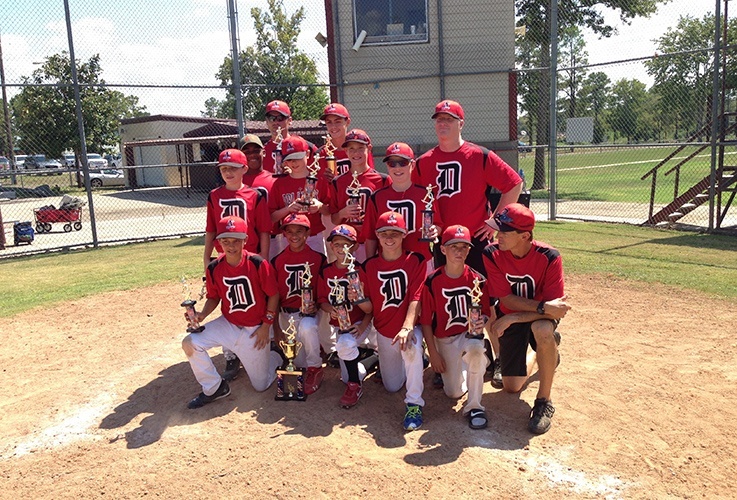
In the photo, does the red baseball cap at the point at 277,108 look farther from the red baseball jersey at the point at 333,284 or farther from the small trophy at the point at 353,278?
the small trophy at the point at 353,278

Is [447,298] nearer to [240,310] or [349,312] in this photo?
[349,312]

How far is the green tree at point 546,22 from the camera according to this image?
1936 cm

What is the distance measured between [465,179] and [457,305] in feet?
3.45

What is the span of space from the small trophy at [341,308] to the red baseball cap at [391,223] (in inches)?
20.6

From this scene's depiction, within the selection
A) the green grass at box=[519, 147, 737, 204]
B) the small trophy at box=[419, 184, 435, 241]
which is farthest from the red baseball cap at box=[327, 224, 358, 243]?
the green grass at box=[519, 147, 737, 204]

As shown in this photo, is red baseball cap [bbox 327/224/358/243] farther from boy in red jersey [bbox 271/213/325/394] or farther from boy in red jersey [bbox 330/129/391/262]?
boy in red jersey [bbox 271/213/325/394]

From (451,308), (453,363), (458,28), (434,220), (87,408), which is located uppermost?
(458,28)

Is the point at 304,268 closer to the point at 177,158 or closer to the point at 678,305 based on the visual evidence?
the point at 678,305

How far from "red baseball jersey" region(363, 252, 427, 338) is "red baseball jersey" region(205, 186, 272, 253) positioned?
47.1 inches

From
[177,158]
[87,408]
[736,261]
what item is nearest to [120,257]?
[87,408]

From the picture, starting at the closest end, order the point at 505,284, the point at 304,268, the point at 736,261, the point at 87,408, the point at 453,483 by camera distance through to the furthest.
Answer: the point at 453,483 → the point at 505,284 → the point at 87,408 → the point at 304,268 → the point at 736,261

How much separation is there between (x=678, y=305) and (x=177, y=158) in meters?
24.4

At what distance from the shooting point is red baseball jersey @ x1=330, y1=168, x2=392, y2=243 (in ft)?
17.1

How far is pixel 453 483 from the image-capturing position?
11.5 ft
